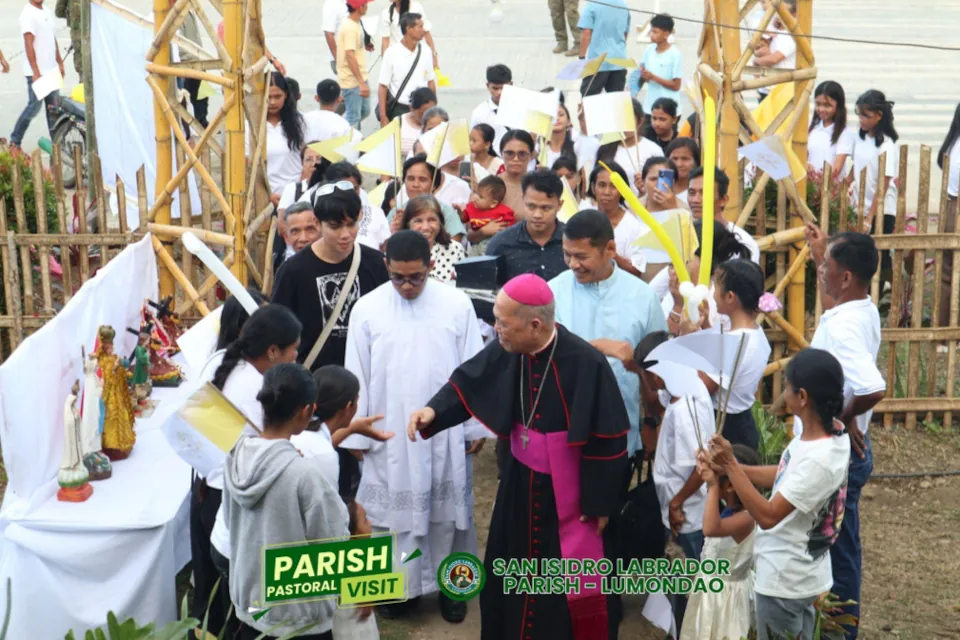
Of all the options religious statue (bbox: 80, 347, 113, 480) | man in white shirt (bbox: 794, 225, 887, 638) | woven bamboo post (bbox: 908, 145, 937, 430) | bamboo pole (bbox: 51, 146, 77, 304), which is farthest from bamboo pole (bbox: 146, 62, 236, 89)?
woven bamboo post (bbox: 908, 145, 937, 430)

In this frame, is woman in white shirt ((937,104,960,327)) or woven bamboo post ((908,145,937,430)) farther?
woman in white shirt ((937,104,960,327))

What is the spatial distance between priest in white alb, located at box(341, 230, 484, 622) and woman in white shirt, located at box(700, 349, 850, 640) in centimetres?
164

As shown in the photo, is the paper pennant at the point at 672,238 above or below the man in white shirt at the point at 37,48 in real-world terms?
below

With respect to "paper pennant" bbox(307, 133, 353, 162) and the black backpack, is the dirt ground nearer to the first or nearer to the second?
the black backpack

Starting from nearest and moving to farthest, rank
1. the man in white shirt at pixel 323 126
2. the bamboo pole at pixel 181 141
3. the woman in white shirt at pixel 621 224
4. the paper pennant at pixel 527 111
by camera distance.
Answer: the woman in white shirt at pixel 621 224
the bamboo pole at pixel 181 141
the paper pennant at pixel 527 111
the man in white shirt at pixel 323 126

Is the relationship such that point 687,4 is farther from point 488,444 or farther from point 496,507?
point 496,507

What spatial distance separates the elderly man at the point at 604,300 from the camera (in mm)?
5352

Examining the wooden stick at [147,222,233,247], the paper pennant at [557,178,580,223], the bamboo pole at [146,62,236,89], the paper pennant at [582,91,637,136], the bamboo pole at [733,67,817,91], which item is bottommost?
the wooden stick at [147,222,233,247]

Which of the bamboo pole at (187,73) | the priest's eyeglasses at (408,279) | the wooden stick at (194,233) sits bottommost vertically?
the priest's eyeglasses at (408,279)

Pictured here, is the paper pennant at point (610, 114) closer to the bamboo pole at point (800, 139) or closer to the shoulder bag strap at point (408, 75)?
the bamboo pole at point (800, 139)

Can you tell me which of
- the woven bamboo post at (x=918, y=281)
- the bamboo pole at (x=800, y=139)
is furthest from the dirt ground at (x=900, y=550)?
the bamboo pole at (x=800, y=139)

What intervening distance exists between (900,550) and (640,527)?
2.05m

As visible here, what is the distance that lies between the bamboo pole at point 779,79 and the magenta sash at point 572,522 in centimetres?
307

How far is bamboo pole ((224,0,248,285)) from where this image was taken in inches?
273
